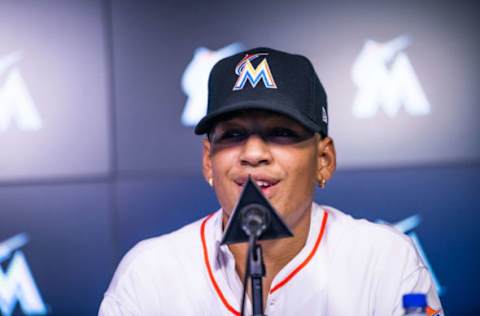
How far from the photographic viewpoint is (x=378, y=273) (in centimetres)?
155

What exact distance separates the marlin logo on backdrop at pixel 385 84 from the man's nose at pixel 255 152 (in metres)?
0.98

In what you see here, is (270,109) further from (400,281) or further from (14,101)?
(14,101)

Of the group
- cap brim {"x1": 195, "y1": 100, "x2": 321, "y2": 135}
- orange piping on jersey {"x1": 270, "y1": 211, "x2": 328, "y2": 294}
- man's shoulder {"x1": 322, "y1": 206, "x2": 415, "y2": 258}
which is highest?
cap brim {"x1": 195, "y1": 100, "x2": 321, "y2": 135}

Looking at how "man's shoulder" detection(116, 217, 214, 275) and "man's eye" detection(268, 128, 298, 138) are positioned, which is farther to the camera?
"man's shoulder" detection(116, 217, 214, 275)

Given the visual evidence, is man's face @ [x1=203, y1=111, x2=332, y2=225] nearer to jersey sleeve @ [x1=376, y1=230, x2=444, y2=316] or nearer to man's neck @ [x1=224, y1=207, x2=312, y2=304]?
man's neck @ [x1=224, y1=207, x2=312, y2=304]

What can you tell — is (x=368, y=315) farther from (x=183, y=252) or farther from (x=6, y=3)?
(x=6, y=3)

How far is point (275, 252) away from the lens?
5.16ft

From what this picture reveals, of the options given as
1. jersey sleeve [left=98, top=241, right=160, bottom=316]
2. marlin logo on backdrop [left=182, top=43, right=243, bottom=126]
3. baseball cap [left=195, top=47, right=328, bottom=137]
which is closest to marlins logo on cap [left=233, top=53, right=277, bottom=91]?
baseball cap [left=195, top=47, right=328, bottom=137]

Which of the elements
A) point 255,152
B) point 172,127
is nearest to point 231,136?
point 255,152

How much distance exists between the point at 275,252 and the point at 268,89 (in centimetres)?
37

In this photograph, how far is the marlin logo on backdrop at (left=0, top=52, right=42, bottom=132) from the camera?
7.48 feet

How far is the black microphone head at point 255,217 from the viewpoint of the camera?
989 mm

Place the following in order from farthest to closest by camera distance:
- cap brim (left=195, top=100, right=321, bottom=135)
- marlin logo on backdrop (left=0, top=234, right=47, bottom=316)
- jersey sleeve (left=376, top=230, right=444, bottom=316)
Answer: marlin logo on backdrop (left=0, top=234, right=47, bottom=316) < jersey sleeve (left=376, top=230, right=444, bottom=316) < cap brim (left=195, top=100, right=321, bottom=135)

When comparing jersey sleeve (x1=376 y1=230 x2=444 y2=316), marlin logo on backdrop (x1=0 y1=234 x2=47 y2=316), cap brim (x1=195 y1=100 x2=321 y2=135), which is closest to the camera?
cap brim (x1=195 y1=100 x2=321 y2=135)
